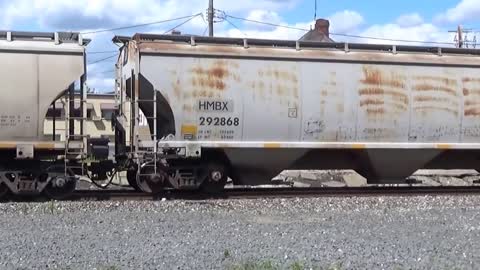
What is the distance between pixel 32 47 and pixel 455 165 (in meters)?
10.5

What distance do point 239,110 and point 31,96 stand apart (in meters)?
4.42

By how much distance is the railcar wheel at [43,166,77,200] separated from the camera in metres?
13.3

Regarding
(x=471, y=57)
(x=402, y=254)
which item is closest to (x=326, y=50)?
(x=471, y=57)

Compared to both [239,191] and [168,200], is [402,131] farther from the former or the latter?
[168,200]

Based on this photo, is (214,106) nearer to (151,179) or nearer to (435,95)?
(151,179)

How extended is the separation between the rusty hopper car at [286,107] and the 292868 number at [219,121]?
0.9 inches

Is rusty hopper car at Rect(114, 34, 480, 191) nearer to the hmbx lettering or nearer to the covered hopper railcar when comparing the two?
the hmbx lettering

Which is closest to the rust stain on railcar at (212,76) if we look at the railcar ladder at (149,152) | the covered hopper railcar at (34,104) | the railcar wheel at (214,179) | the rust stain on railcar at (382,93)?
the railcar ladder at (149,152)

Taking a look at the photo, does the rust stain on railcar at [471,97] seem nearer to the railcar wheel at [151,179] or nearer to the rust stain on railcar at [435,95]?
the rust stain on railcar at [435,95]

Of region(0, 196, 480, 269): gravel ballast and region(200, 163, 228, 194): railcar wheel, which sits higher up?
region(200, 163, 228, 194): railcar wheel

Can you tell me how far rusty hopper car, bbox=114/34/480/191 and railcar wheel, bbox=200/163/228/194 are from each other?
31 millimetres

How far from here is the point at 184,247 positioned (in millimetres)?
7812

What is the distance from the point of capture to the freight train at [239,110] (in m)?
13.2

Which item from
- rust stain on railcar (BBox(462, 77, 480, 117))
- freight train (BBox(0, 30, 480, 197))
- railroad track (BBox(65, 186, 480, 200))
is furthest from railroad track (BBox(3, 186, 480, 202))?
rust stain on railcar (BBox(462, 77, 480, 117))
